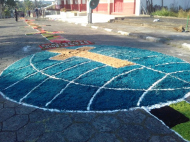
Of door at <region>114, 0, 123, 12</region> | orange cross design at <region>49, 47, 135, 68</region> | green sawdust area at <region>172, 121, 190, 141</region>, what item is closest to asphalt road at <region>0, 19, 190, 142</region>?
green sawdust area at <region>172, 121, 190, 141</region>

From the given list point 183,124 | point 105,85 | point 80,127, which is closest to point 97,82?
point 105,85

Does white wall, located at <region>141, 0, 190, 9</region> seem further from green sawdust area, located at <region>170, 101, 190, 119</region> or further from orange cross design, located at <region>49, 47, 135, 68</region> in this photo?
green sawdust area, located at <region>170, 101, 190, 119</region>

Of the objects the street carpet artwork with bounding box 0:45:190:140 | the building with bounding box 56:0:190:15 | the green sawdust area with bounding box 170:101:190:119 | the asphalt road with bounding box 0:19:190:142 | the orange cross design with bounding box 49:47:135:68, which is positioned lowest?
the asphalt road with bounding box 0:19:190:142

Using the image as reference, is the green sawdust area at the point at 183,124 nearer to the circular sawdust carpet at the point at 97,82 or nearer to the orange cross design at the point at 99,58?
the circular sawdust carpet at the point at 97,82

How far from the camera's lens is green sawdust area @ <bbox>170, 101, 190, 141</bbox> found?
231 cm

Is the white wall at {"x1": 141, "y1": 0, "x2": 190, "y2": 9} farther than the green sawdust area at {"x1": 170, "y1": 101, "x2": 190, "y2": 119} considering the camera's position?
Yes

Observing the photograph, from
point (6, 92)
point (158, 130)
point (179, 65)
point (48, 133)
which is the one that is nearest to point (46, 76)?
point (6, 92)

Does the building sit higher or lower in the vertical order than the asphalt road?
higher

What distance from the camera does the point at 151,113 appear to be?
2783mm

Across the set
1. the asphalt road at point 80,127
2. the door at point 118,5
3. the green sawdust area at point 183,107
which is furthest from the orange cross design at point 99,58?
the door at point 118,5

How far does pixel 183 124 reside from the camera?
2479 millimetres

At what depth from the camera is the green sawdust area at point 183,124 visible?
2.31 m

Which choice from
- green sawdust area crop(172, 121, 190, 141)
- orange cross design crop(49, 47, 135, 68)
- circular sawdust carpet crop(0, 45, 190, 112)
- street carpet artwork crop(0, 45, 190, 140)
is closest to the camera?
green sawdust area crop(172, 121, 190, 141)

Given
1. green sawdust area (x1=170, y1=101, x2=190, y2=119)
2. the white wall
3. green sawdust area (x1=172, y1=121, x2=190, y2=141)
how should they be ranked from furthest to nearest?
the white wall
green sawdust area (x1=170, y1=101, x2=190, y2=119)
green sawdust area (x1=172, y1=121, x2=190, y2=141)
